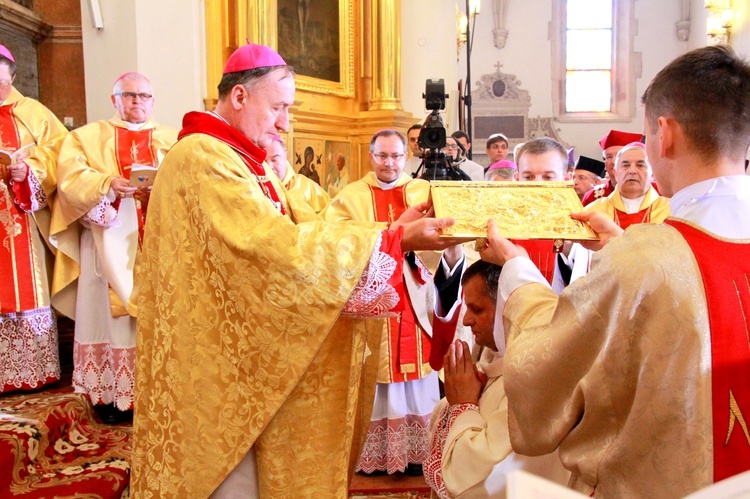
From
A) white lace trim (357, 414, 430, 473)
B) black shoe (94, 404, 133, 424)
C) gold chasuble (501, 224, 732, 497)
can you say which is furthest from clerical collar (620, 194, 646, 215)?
black shoe (94, 404, 133, 424)

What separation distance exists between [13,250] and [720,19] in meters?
14.5

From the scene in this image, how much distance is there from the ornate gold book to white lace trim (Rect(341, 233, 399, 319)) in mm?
223

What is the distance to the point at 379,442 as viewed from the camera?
4609 millimetres

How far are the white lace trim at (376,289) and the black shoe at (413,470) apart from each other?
2712 mm

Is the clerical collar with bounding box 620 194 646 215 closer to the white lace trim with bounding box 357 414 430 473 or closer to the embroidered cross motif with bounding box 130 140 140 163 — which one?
the white lace trim with bounding box 357 414 430 473

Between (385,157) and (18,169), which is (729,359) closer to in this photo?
(385,157)

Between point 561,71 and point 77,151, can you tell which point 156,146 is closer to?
point 77,151

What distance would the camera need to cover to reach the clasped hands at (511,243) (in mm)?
2137

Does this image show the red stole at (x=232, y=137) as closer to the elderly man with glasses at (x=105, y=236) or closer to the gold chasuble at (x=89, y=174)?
the elderly man with glasses at (x=105, y=236)

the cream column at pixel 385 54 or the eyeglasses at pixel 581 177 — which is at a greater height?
the cream column at pixel 385 54

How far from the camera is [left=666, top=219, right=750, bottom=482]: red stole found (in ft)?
4.81

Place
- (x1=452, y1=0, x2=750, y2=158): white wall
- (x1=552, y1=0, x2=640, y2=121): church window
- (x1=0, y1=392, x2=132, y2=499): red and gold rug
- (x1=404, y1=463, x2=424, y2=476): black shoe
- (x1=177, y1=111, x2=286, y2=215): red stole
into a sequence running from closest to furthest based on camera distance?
(x1=177, y1=111, x2=286, y2=215): red stole → (x1=0, y1=392, x2=132, y2=499): red and gold rug → (x1=404, y1=463, x2=424, y2=476): black shoe → (x1=452, y1=0, x2=750, y2=158): white wall → (x1=552, y1=0, x2=640, y2=121): church window

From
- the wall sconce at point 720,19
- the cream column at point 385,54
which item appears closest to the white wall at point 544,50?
the wall sconce at point 720,19

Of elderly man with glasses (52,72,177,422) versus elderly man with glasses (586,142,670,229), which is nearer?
elderly man with glasses (586,142,670,229)
